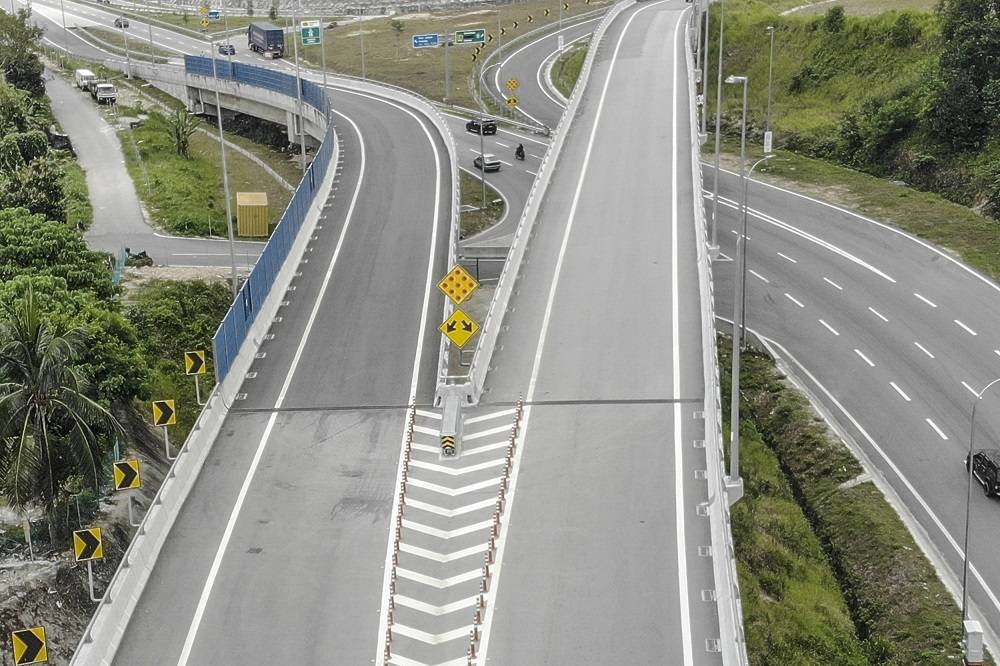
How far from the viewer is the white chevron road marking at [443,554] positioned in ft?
107

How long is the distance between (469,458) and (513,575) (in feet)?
22.5

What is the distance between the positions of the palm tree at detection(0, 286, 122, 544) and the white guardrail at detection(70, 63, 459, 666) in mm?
2149

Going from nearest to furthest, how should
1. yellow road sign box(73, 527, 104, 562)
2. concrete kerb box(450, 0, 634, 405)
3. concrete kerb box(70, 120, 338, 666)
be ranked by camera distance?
concrete kerb box(70, 120, 338, 666)
yellow road sign box(73, 527, 104, 562)
concrete kerb box(450, 0, 634, 405)

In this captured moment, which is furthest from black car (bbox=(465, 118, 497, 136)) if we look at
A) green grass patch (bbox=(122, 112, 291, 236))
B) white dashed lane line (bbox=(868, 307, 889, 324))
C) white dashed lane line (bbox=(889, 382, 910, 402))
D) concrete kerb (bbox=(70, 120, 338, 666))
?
concrete kerb (bbox=(70, 120, 338, 666))

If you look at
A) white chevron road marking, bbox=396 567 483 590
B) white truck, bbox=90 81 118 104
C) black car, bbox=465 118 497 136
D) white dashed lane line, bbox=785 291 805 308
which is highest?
white truck, bbox=90 81 118 104

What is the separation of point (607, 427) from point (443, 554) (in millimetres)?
8253

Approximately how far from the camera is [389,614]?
99.1 ft

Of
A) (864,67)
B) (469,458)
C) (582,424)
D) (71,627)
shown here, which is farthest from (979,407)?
(864,67)

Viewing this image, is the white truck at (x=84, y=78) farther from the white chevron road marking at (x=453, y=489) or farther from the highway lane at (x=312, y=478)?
the white chevron road marking at (x=453, y=489)

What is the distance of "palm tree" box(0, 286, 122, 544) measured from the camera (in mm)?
31672

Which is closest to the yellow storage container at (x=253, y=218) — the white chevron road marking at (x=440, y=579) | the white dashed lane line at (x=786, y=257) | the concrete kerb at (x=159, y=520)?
the concrete kerb at (x=159, y=520)

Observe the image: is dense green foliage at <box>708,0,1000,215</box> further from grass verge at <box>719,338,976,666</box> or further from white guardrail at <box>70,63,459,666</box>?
white guardrail at <box>70,63,459,666</box>

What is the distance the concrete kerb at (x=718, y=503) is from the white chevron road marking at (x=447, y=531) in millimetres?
5970

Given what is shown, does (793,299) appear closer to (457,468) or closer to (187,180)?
(457,468)
